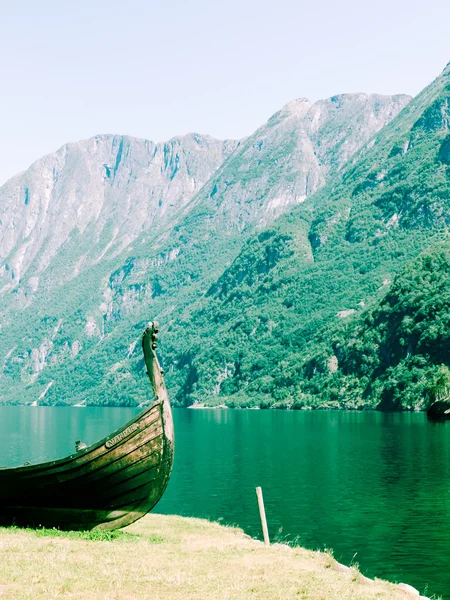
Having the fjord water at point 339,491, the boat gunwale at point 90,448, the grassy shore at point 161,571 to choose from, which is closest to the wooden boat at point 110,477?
the boat gunwale at point 90,448

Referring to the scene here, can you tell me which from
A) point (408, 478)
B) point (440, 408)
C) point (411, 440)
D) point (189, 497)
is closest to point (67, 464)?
point (189, 497)

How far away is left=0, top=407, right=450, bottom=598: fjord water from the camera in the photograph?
123 feet

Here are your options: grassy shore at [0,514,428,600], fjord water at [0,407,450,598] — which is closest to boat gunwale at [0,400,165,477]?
grassy shore at [0,514,428,600]

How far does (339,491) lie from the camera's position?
58.5 m

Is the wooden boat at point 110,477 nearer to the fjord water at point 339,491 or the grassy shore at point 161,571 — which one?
the grassy shore at point 161,571

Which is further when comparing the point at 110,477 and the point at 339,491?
the point at 339,491

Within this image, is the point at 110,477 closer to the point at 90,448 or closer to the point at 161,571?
the point at 90,448

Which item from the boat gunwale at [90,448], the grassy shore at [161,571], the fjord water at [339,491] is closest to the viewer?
the grassy shore at [161,571]

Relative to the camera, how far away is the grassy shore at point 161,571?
2022 cm

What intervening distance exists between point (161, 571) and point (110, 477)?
5.90m

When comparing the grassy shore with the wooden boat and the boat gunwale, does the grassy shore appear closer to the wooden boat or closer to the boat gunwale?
the wooden boat

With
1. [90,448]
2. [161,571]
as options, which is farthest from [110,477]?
[161,571]

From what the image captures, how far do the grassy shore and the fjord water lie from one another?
786 cm

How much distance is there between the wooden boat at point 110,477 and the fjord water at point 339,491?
11268 mm
